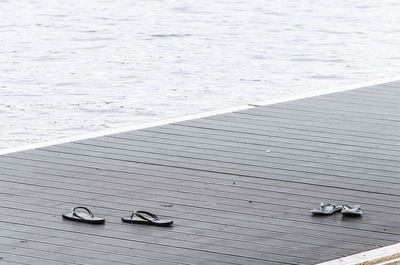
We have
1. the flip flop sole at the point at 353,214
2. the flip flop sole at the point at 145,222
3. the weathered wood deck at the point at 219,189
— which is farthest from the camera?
the flip flop sole at the point at 353,214

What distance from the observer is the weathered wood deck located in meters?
6.57

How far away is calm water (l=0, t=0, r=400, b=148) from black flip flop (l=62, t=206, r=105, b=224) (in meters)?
5.48

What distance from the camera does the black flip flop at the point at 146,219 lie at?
698 centimetres

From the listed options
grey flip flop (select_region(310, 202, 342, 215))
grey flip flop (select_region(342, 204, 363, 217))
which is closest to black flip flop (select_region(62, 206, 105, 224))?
grey flip flop (select_region(310, 202, 342, 215))

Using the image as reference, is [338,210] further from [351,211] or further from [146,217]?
[146,217]

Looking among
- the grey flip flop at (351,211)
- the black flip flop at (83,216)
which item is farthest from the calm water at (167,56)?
the grey flip flop at (351,211)

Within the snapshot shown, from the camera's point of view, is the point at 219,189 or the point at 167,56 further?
the point at 167,56

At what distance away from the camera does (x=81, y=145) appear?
9023 mm

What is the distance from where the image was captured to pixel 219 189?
7.79 m

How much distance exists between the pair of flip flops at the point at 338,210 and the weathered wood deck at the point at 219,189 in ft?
0.15

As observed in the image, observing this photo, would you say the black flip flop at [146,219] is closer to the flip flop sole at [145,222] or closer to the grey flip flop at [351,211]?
the flip flop sole at [145,222]

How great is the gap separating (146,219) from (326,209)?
3.60ft

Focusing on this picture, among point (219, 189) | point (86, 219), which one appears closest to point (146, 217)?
point (86, 219)

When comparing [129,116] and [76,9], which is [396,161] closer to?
[129,116]
